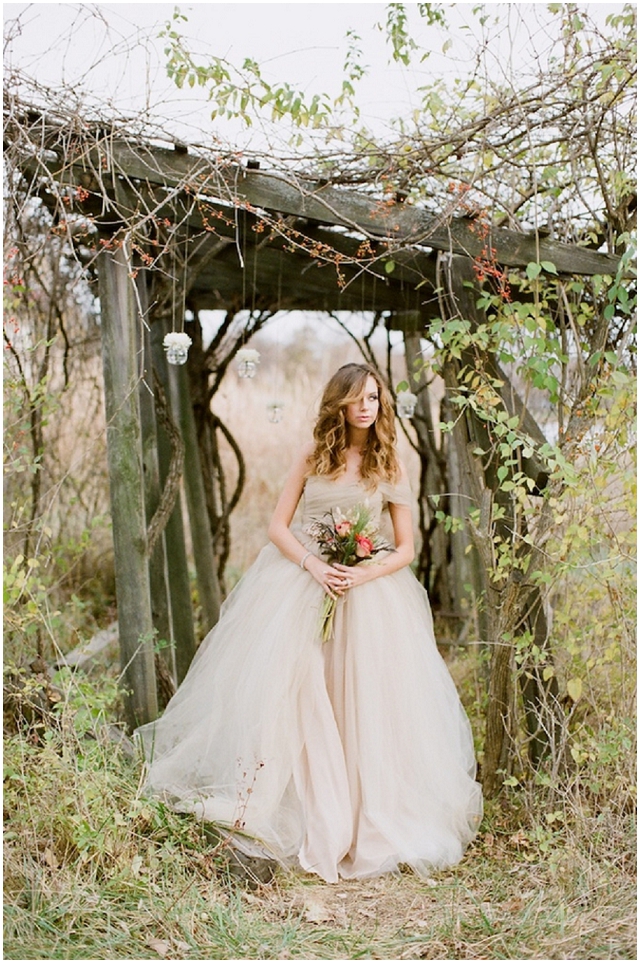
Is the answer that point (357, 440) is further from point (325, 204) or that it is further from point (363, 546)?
point (325, 204)

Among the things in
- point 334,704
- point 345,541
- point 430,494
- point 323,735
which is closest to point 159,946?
point 323,735

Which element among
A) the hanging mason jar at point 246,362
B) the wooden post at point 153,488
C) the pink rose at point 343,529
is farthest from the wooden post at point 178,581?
the pink rose at point 343,529

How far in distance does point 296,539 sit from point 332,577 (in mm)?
313

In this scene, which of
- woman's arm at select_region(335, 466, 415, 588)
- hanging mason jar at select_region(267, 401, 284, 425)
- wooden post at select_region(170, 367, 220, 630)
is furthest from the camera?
wooden post at select_region(170, 367, 220, 630)

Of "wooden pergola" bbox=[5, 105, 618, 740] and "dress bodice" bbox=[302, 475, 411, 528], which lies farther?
"dress bodice" bbox=[302, 475, 411, 528]

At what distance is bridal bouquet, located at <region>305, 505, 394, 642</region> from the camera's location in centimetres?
338

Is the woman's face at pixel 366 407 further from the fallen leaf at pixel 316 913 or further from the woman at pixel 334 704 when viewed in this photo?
the fallen leaf at pixel 316 913

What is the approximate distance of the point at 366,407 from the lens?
140 inches

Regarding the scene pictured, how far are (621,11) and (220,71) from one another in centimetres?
161

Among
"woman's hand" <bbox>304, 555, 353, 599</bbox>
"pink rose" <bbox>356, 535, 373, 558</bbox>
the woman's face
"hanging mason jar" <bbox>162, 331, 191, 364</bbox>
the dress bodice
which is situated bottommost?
"woman's hand" <bbox>304, 555, 353, 599</bbox>

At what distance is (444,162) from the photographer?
3.60 metres

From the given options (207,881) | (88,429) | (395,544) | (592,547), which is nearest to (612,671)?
(592,547)

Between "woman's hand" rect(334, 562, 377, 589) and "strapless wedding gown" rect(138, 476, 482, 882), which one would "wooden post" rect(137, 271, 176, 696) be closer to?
"strapless wedding gown" rect(138, 476, 482, 882)

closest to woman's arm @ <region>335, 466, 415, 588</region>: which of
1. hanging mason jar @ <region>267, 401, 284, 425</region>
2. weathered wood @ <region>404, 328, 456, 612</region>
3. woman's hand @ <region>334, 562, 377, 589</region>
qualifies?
woman's hand @ <region>334, 562, 377, 589</region>
